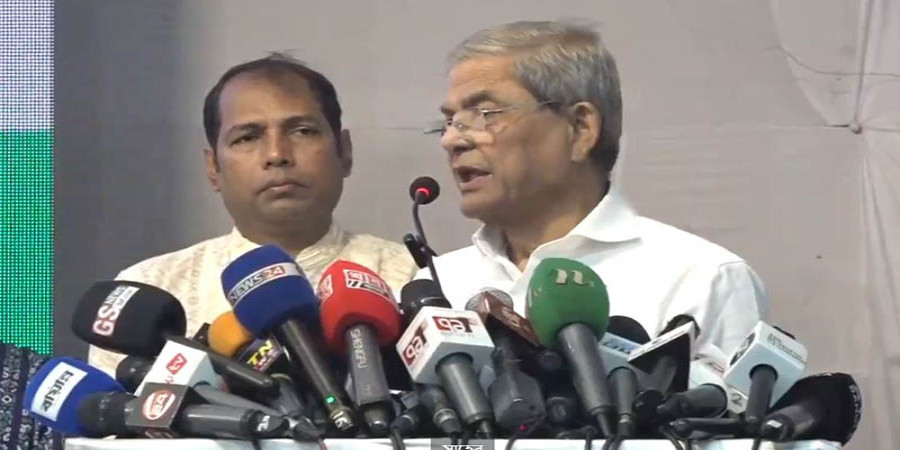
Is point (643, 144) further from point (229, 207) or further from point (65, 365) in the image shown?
point (65, 365)

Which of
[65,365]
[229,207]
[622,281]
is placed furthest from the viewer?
[229,207]

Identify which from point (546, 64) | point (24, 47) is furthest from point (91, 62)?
point (546, 64)

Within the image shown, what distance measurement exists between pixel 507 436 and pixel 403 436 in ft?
0.30

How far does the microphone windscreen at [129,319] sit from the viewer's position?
4.57 ft

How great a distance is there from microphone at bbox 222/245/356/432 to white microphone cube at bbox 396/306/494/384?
84mm

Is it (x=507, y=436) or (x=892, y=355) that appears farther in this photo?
(x=892, y=355)

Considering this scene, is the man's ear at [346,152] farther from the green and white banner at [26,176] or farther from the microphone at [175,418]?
the microphone at [175,418]

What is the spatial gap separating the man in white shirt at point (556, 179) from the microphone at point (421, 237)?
22 cm

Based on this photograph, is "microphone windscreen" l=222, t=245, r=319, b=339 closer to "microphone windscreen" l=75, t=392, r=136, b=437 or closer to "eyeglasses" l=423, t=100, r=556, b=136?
"microphone windscreen" l=75, t=392, r=136, b=437

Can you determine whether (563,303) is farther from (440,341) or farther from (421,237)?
(421,237)

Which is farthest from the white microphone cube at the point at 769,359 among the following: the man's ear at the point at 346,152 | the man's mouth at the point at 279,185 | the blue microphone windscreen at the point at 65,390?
the man's ear at the point at 346,152

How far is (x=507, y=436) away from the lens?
1230 millimetres

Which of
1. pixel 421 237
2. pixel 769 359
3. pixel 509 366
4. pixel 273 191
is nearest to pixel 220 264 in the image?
pixel 273 191

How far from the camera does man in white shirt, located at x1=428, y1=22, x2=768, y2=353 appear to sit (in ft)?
6.50
